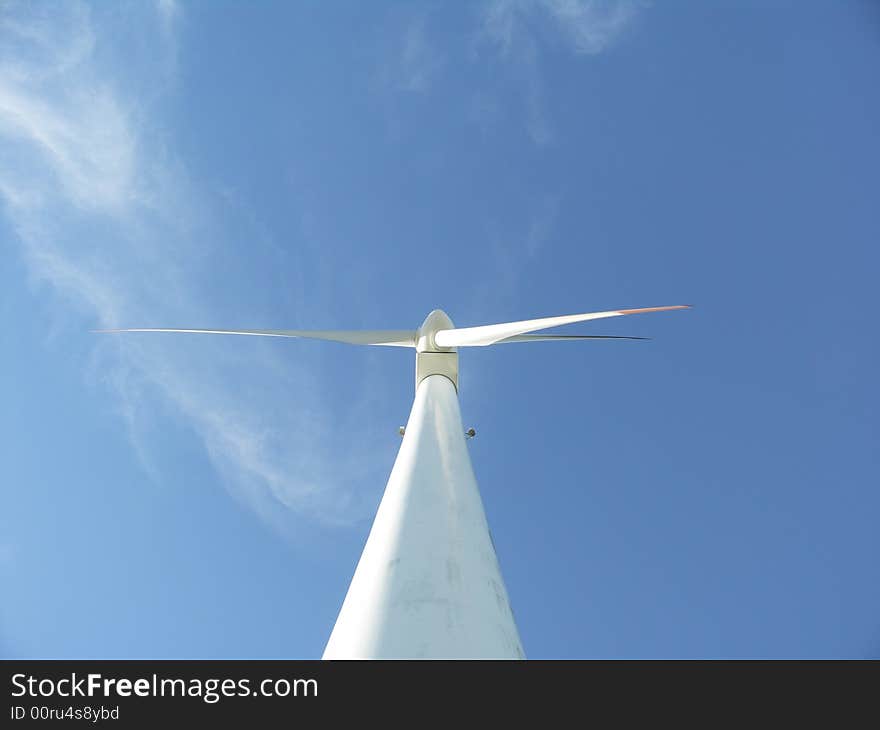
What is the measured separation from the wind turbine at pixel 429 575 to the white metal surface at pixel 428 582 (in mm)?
11

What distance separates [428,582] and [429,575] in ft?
0.41

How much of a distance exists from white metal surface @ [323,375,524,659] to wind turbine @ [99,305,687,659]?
1cm

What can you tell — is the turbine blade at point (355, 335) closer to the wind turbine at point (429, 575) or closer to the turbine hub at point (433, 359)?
the turbine hub at point (433, 359)

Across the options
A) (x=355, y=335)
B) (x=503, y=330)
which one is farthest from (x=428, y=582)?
(x=355, y=335)

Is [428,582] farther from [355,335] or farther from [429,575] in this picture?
[355,335]

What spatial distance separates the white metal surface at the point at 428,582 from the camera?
242 inches

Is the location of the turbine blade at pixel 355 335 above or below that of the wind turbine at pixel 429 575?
above

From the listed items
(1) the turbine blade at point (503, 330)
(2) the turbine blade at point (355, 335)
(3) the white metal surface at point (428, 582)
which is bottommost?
(3) the white metal surface at point (428, 582)

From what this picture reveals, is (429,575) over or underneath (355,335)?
underneath

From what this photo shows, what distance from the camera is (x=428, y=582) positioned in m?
6.77

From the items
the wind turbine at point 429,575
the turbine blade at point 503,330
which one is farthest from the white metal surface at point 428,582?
the turbine blade at point 503,330
